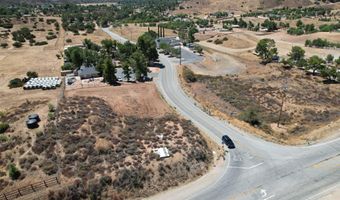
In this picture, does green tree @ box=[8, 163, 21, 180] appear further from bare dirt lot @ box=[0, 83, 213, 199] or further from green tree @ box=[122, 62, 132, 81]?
green tree @ box=[122, 62, 132, 81]

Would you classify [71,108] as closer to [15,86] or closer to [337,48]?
[15,86]

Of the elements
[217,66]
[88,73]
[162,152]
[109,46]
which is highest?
[109,46]

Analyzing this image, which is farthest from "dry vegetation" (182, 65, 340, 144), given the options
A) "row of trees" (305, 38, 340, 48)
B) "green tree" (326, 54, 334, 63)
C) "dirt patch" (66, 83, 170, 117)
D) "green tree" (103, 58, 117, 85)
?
"row of trees" (305, 38, 340, 48)

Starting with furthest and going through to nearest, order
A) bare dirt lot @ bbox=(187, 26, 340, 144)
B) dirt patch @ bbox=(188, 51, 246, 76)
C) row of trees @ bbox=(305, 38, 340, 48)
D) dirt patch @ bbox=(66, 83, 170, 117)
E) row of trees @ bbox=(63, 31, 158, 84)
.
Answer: row of trees @ bbox=(305, 38, 340, 48) → dirt patch @ bbox=(188, 51, 246, 76) → row of trees @ bbox=(63, 31, 158, 84) → bare dirt lot @ bbox=(187, 26, 340, 144) → dirt patch @ bbox=(66, 83, 170, 117)

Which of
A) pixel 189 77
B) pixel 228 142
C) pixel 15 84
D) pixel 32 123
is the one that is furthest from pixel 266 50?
pixel 32 123

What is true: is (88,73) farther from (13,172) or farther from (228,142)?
(13,172)
